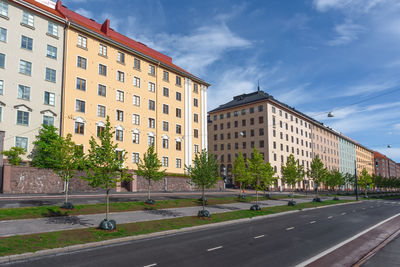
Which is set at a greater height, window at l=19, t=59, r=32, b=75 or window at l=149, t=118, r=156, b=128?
window at l=19, t=59, r=32, b=75

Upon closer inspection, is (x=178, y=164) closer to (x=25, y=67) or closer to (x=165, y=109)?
(x=165, y=109)

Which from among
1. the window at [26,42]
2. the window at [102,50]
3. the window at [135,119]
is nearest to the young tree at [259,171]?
the window at [135,119]

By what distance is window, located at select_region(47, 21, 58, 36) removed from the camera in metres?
37.8

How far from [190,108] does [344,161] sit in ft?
314

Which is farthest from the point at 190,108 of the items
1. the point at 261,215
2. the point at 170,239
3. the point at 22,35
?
the point at 170,239

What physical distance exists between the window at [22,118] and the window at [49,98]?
2.80 metres

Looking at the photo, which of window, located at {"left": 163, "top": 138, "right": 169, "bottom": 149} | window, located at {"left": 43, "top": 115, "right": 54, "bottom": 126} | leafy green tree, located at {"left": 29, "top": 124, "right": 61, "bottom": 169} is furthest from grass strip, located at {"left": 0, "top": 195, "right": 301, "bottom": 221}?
window, located at {"left": 163, "top": 138, "right": 169, "bottom": 149}

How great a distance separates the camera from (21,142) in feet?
111

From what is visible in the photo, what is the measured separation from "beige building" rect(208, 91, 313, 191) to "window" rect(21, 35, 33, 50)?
47.3 metres

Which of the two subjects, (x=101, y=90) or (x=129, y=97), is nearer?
(x=101, y=90)

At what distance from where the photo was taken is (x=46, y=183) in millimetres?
31812

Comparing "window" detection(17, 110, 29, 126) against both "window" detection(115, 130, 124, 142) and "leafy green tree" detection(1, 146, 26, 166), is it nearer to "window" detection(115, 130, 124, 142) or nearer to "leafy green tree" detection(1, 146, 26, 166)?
"leafy green tree" detection(1, 146, 26, 166)

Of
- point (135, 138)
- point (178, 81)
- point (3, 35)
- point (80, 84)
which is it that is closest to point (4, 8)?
point (3, 35)

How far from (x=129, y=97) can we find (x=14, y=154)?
1832 cm
